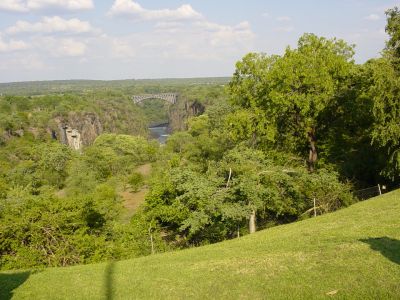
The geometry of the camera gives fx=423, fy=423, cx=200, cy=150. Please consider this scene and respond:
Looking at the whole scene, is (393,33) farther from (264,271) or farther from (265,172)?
(264,271)

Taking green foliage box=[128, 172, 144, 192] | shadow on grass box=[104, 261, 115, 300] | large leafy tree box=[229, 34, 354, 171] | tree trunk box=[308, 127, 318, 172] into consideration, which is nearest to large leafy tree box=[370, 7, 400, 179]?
large leafy tree box=[229, 34, 354, 171]

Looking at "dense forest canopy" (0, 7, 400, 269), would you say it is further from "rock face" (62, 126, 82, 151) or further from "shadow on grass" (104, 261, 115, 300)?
"rock face" (62, 126, 82, 151)

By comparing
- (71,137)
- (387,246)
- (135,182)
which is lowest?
(71,137)

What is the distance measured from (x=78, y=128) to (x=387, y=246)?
127337 millimetres

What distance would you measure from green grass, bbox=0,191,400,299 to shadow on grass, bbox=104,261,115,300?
37mm

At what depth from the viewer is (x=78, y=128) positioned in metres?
132

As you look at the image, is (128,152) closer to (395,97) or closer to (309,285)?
(395,97)

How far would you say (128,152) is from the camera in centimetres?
7688

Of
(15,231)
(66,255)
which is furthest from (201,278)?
(15,231)

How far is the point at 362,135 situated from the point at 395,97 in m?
6.62

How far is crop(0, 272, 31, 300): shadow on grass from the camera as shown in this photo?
1369cm

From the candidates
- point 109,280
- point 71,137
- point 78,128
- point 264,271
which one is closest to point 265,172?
point 264,271

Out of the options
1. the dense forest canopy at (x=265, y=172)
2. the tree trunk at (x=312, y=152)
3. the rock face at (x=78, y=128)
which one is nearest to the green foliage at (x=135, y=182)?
the dense forest canopy at (x=265, y=172)

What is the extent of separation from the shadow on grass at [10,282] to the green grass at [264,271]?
31 millimetres
